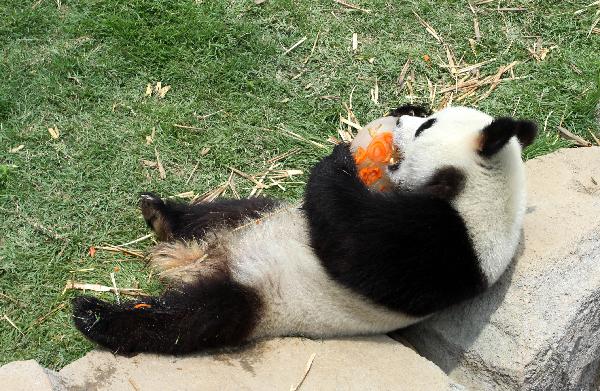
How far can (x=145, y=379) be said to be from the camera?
10.4 feet

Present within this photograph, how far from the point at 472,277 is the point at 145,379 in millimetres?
1664

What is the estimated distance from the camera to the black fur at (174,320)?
3295mm

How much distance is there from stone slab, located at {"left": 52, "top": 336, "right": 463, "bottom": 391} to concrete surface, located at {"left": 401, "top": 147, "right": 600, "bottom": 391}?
0.35 meters

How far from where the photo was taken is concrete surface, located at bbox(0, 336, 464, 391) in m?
3.15

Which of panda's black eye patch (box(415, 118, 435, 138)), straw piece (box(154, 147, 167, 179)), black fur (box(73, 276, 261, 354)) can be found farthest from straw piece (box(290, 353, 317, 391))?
straw piece (box(154, 147, 167, 179))

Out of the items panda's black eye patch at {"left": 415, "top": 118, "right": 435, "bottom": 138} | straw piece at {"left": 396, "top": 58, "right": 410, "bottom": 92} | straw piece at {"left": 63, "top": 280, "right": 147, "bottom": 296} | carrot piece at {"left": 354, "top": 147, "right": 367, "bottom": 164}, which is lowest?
straw piece at {"left": 63, "top": 280, "right": 147, "bottom": 296}

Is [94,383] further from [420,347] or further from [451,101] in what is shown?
[451,101]

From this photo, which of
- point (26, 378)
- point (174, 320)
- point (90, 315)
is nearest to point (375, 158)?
point (174, 320)

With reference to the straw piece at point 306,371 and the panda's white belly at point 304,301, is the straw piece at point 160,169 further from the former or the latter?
the straw piece at point 306,371

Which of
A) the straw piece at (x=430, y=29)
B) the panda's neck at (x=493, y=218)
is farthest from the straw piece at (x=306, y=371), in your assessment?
the straw piece at (x=430, y=29)

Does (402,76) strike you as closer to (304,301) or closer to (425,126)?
(425,126)

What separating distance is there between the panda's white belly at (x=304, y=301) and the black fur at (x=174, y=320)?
0.12 meters

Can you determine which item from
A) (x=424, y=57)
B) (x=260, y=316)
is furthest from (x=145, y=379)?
(x=424, y=57)

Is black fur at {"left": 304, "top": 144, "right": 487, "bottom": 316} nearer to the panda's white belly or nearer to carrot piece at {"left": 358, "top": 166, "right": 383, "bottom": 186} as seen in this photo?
the panda's white belly
